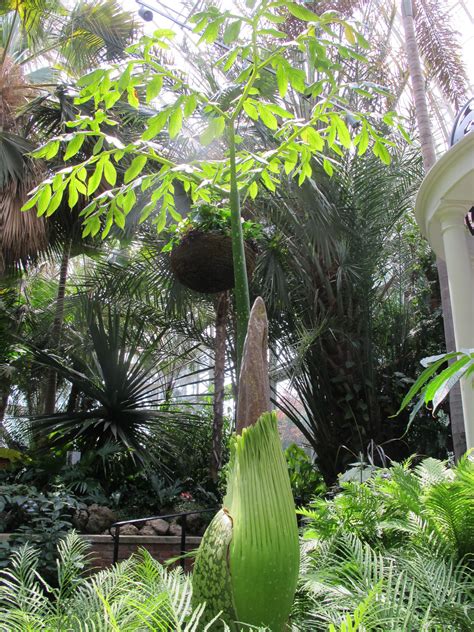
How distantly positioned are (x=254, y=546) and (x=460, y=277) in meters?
2.94

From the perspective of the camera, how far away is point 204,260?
3732 millimetres

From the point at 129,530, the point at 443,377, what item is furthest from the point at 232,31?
the point at 129,530

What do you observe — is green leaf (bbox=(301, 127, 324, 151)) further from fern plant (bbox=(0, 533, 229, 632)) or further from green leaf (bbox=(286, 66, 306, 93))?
fern plant (bbox=(0, 533, 229, 632))

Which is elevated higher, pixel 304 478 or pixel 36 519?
pixel 304 478

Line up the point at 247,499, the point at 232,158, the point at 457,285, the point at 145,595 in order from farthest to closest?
the point at 457,285 < the point at 232,158 < the point at 145,595 < the point at 247,499

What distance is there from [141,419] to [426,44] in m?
6.44

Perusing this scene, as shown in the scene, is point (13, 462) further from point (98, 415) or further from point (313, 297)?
point (313, 297)

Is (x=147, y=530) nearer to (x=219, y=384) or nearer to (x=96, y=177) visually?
(x=219, y=384)

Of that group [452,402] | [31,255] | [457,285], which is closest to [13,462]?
[31,255]

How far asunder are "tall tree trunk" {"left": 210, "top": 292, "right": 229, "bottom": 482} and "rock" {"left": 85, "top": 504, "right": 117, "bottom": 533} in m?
1.19

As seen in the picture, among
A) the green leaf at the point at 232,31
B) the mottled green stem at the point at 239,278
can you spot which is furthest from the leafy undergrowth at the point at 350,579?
the green leaf at the point at 232,31

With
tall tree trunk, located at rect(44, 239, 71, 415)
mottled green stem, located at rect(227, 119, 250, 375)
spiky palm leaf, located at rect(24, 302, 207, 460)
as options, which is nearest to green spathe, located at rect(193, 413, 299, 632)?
mottled green stem, located at rect(227, 119, 250, 375)

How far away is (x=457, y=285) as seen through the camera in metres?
3.72

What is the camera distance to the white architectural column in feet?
11.5
